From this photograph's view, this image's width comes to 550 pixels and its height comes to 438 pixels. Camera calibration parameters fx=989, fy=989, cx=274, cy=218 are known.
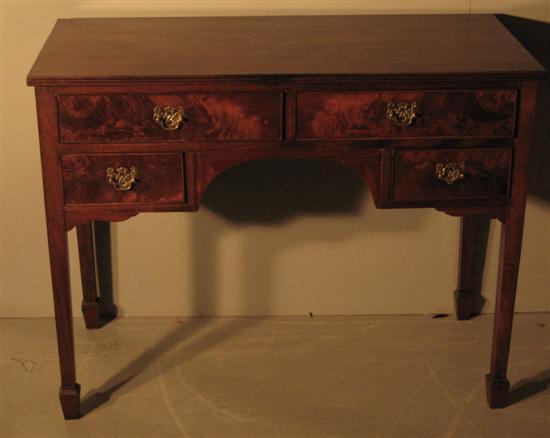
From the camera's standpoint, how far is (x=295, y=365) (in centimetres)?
268

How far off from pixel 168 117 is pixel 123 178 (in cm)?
18

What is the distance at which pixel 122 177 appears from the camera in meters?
2.21

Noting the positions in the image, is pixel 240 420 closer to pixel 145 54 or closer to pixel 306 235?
pixel 306 235

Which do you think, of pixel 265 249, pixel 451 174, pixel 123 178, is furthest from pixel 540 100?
pixel 123 178

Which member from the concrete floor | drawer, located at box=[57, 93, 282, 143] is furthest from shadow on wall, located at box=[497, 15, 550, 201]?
drawer, located at box=[57, 93, 282, 143]

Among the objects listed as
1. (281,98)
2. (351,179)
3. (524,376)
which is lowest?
(524,376)

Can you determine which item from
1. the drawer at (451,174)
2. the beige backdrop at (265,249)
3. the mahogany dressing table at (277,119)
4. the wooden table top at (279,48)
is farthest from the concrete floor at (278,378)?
the wooden table top at (279,48)

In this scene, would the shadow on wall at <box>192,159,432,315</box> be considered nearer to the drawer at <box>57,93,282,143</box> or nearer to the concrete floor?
the concrete floor

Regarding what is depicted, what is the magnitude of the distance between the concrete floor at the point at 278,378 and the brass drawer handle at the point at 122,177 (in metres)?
0.62

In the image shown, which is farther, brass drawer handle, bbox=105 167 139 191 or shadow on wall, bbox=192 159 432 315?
shadow on wall, bbox=192 159 432 315

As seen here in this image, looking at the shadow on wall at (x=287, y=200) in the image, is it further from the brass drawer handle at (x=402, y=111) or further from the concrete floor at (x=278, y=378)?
the brass drawer handle at (x=402, y=111)

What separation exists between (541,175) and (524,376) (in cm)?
57

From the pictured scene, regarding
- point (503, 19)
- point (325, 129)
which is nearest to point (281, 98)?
point (325, 129)

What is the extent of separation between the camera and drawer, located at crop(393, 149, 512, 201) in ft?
7.32
